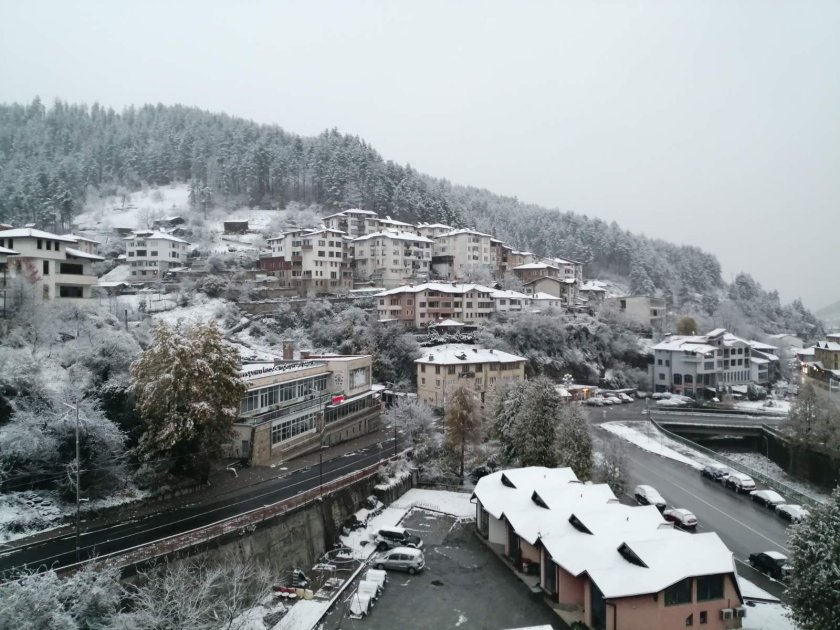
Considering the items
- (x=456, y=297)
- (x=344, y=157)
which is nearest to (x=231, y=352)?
(x=456, y=297)

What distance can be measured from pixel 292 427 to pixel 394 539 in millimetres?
12413

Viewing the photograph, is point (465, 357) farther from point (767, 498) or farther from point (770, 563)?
point (770, 563)

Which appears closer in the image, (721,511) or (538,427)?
(721,511)

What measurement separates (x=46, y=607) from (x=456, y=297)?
2110 inches

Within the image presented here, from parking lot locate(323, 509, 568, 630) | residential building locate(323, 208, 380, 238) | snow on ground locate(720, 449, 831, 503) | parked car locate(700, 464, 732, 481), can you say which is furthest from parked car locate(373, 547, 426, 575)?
residential building locate(323, 208, 380, 238)

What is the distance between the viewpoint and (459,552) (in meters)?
23.6

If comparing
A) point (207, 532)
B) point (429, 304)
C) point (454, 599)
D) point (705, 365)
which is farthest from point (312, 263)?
point (454, 599)

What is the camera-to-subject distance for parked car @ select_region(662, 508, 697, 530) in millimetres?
25922

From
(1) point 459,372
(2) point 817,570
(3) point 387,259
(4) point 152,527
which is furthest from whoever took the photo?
(3) point 387,259

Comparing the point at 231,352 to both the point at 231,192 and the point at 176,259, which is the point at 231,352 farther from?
the point at 231,192

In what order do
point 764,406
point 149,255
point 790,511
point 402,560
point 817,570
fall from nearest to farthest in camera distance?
point 817,570, point 402,560, point 790,511, point 764,406, point 149,255

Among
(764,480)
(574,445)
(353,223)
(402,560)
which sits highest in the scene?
(353,223)

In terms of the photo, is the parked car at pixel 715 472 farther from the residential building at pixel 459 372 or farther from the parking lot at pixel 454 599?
the parking lot at pixel 454 599

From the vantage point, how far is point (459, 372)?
47.2m
